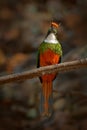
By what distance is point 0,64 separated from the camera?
1.77 metres

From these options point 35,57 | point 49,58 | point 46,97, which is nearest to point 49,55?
point 49,58

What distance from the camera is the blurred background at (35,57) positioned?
170 centimetres

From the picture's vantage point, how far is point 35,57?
1768mm

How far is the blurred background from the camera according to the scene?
170cm

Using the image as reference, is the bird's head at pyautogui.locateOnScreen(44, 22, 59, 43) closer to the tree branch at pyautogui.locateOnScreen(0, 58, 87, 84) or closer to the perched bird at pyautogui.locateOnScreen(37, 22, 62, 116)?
the perched bird at pyautogui.locateOnScreen(37, 22, 62, 116)

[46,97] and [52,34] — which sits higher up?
[52,34]

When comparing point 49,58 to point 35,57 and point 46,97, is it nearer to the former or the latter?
point 46,97

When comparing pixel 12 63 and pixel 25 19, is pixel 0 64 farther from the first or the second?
pixel 25 19

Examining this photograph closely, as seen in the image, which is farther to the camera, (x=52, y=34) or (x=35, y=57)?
(x=35, y=57)

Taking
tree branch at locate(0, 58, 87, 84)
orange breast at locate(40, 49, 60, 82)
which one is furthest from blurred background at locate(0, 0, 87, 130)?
tree branch at locate(0, 58, 87, 84)

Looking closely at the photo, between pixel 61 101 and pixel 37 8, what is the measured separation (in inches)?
20.5

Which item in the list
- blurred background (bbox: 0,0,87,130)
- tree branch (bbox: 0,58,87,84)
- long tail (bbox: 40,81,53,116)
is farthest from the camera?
blurred background (bbox: 0,0,87,130)

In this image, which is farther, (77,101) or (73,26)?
(73,26)

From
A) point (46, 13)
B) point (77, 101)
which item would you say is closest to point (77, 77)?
point (77, 101)
